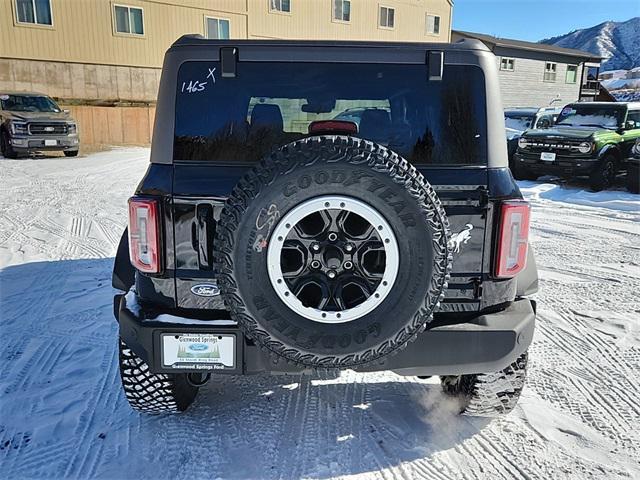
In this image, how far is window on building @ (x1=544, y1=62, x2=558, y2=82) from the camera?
3303 cm

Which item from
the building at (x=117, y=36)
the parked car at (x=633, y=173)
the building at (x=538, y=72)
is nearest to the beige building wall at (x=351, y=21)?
the building at (x=117, y=36)

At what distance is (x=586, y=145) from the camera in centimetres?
1045

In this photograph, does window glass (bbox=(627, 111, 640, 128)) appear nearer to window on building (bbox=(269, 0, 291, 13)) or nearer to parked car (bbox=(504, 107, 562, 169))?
parked car (bbox=(504, 107, 562, 169))

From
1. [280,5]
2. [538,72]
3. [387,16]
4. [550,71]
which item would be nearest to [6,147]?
[280,5]

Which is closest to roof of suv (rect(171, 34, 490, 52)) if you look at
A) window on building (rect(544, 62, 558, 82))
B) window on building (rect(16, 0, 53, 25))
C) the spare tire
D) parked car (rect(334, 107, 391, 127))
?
parked car (rect(334, 107, 391, 127))

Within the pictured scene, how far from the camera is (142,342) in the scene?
2.34 meters

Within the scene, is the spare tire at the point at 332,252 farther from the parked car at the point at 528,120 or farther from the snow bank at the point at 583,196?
the parked car at the point at 528,120

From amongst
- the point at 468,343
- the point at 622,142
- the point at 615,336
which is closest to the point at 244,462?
the point at 468,343

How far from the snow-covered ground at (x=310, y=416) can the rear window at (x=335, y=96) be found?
143 cm

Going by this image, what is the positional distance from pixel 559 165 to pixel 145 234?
33.7 feet

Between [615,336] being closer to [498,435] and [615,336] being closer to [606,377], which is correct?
[606,377]

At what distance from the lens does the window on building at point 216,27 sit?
2398 cm

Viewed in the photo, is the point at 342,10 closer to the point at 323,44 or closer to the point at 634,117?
the point at 634,117

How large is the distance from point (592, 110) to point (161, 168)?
11.9m
